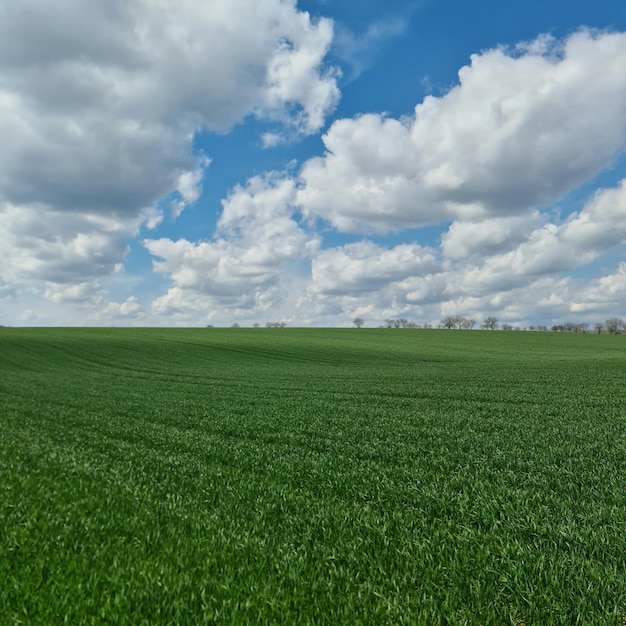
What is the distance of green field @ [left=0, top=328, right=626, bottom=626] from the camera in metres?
4.54

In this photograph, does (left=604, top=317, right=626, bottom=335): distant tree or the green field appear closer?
the green field

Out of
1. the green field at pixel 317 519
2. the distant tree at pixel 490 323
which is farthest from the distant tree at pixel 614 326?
the green field at pixel 317 519

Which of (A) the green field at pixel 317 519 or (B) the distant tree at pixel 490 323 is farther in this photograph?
(B) the distant tree at pixel 490 323

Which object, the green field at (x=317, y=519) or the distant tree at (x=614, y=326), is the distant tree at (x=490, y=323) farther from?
the green field at (x=317, y=519)

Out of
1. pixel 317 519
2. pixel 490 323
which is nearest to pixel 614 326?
pixel 490 323

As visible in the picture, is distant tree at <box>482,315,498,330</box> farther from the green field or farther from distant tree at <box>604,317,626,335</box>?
the green field

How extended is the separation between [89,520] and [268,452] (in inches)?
197

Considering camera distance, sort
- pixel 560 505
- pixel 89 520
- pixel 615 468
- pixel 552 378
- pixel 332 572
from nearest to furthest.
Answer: pixel 332 572 → pixel 89 520 → pixel 560 505 → pixel 615 468 → pixel 552 378

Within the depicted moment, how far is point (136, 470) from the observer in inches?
371

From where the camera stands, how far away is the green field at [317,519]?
4535 millimetres

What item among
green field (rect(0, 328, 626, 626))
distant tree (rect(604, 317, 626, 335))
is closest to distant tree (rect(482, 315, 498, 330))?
distant tree (rect(604, 317, 626, 335))

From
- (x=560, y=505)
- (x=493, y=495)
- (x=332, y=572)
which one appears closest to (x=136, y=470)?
(x=332, y=572)

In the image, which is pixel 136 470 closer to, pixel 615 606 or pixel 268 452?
pixel 268 452

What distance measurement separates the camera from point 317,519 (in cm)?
662
